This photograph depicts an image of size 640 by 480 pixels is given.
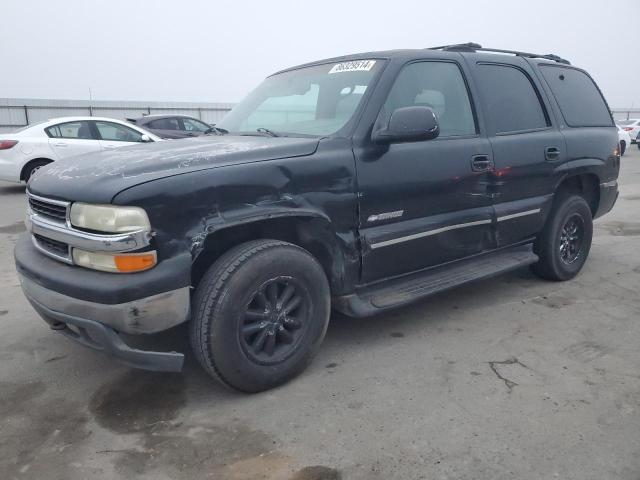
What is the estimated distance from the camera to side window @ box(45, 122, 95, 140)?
32.1 feet

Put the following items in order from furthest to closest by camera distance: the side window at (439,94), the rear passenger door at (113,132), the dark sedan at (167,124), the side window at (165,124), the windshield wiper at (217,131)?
the side window at (165,124), the dark sedan at (167,124), the rear passenger door at (113,132), the windshield wiper at (217,131), the side window at (439,94)

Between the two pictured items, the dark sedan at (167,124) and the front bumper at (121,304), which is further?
the dark sedan at (167,124)

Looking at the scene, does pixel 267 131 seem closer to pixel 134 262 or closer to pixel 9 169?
pixel 134 262

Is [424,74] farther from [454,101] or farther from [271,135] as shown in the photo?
[271,135]

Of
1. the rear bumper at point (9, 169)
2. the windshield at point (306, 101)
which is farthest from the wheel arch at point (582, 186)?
the rear bumper at point (9, 169)

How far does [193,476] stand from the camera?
2229mm

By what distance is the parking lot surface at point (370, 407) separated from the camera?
230cm

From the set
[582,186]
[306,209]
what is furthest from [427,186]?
[582,186]

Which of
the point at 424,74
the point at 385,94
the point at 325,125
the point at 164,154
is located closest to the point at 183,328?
the point at 164,154

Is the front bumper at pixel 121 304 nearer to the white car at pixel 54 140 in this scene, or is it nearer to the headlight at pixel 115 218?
the headlight at pixel 115 218

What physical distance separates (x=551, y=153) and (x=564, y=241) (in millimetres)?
887

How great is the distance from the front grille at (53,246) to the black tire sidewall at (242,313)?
0.83 m

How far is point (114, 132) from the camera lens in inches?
397

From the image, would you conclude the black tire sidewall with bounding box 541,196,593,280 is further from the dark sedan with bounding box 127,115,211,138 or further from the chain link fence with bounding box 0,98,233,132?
the chain link fence with bounding box 0,98,233,132
